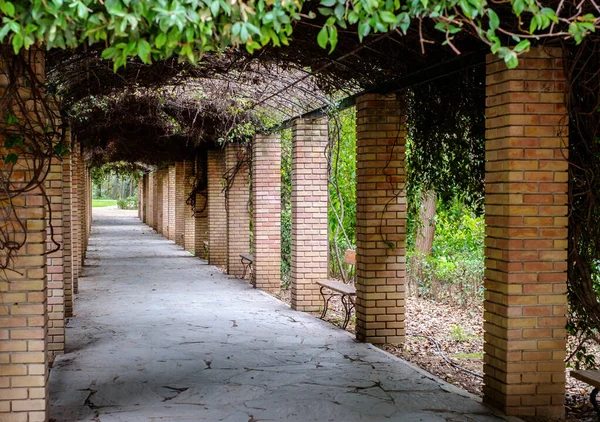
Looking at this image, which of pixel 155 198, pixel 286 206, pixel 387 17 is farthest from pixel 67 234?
pixel 155 198

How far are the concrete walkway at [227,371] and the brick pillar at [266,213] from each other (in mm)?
1452

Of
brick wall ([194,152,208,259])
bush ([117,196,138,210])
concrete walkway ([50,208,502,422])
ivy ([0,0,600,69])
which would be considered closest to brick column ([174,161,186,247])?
brick wall ([194,152,208,259])

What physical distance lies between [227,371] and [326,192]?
458 centimetres

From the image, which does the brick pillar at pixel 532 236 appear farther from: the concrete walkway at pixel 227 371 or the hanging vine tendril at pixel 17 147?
the hanging vine tendril at pixel 17 147

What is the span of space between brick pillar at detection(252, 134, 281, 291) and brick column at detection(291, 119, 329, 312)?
2203 millimetres

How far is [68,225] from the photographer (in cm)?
956

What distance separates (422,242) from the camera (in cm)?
1603

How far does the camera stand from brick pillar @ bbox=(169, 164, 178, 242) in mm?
24725

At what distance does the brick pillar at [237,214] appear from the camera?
15.3 metres

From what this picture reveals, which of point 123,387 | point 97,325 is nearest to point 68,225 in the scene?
point 97,325

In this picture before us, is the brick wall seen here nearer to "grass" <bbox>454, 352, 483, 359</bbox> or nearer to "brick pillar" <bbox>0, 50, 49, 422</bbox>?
"grass" <bbox>454, 352, 483, 359</bbox>

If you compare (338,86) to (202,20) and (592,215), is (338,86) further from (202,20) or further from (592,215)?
(202,20)

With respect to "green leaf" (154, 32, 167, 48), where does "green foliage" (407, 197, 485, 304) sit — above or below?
below

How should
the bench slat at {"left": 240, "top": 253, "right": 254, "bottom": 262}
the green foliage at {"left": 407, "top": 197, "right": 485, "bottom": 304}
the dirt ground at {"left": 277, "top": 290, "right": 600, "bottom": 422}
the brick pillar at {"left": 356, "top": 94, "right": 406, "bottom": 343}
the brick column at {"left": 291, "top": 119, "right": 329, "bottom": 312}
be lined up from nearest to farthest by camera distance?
the dirt ground at {"left": 277, "top": 290, "right": 600, "bottom": 422} < the brick pillar at {"left": 356, "top": 94, "right": 406, "bottom": 343} < the brick column at {"left": 291, "top": 119, "right": 329, "bottom": 312} < the green foliage at {"left": 407, "top": 197, "right": 485, "bottom": 304} < the bench slat at {"left": 240, "top": 253, "right": 254, "bottom": 262}
